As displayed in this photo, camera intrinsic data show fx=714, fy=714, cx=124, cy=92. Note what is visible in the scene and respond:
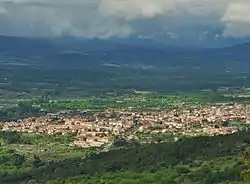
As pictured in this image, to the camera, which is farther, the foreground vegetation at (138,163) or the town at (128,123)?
the town at (128,123)

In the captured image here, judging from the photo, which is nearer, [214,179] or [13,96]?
[214,179]

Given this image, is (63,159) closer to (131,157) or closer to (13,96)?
(131,157)

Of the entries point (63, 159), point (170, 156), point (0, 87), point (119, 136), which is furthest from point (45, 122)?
point (0, 87)

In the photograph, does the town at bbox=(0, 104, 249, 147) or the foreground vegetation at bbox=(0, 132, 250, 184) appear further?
the town at bbox=(0, 104, 249, 147)

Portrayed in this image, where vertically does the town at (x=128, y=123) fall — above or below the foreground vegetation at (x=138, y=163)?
above

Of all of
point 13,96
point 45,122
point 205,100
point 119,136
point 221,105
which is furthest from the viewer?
point 13,96
